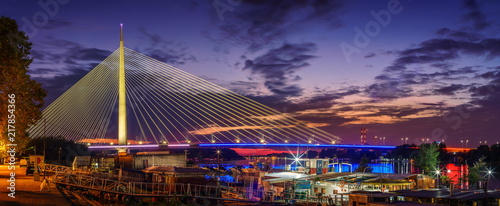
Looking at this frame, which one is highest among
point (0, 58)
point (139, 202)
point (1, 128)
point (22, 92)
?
point (0, 58)

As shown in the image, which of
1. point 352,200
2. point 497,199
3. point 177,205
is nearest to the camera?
point 177,205

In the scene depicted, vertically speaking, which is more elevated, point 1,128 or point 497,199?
point 1,128

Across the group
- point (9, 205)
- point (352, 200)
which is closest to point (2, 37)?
point (9, 205)

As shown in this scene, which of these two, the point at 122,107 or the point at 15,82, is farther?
the point at 122,107

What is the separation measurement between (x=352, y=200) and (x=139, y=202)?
31.2 feet

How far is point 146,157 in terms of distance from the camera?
3747 cm

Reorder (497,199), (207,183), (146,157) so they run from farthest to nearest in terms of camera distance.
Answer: (146,157) → (207,183) → (497,199)

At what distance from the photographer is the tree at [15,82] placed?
19.2 metres

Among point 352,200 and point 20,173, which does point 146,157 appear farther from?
point 352,200

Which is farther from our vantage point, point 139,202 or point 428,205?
point 139,202

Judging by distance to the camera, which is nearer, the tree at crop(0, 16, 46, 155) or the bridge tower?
the tree at crop(0, 16, 46, 155)

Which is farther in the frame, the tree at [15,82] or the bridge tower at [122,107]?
the bridge tower at [122,107]

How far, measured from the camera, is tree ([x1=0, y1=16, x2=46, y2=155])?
1917 centimetres

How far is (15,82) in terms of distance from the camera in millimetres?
19516
